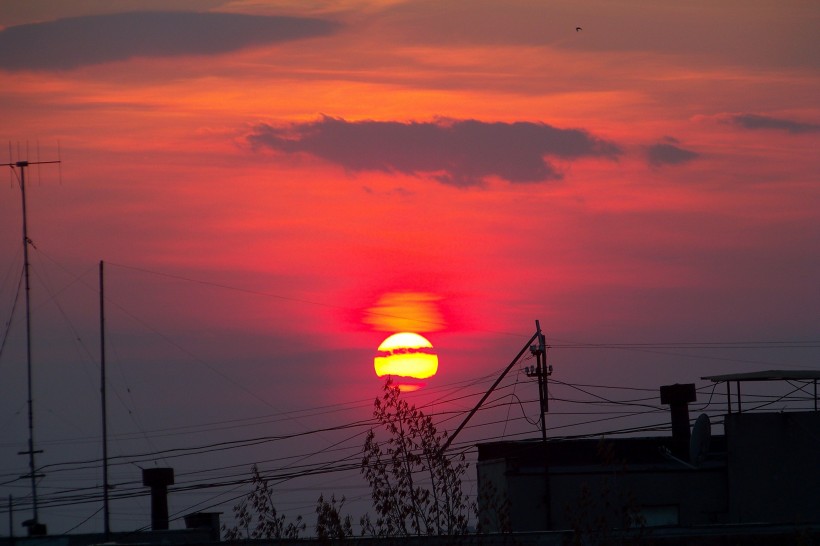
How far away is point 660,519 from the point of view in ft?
111

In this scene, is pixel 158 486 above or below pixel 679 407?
below

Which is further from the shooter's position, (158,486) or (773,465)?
(158,486)

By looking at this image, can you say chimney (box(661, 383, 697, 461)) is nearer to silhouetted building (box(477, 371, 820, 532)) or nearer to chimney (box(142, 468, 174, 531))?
silhouetted building (box(477, 371, 820, 532))

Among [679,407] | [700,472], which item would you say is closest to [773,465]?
[700,472]

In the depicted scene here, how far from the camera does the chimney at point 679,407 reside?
1458 inches

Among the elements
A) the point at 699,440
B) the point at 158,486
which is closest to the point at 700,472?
the point at 699,440

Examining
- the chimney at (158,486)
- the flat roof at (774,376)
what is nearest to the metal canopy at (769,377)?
the flat roof at (774,376)

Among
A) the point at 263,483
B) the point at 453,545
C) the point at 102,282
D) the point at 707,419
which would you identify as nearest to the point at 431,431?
the point at 453,545

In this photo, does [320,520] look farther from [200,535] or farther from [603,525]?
[200,535]

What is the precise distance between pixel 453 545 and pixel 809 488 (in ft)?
71.0

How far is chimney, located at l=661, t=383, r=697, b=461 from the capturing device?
37.0 meters

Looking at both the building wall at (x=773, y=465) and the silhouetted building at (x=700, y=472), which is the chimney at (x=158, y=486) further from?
the building wall at (x=773, y=465)

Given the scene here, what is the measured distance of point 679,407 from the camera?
123ft

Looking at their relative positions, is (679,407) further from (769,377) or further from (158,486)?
(158,486)
